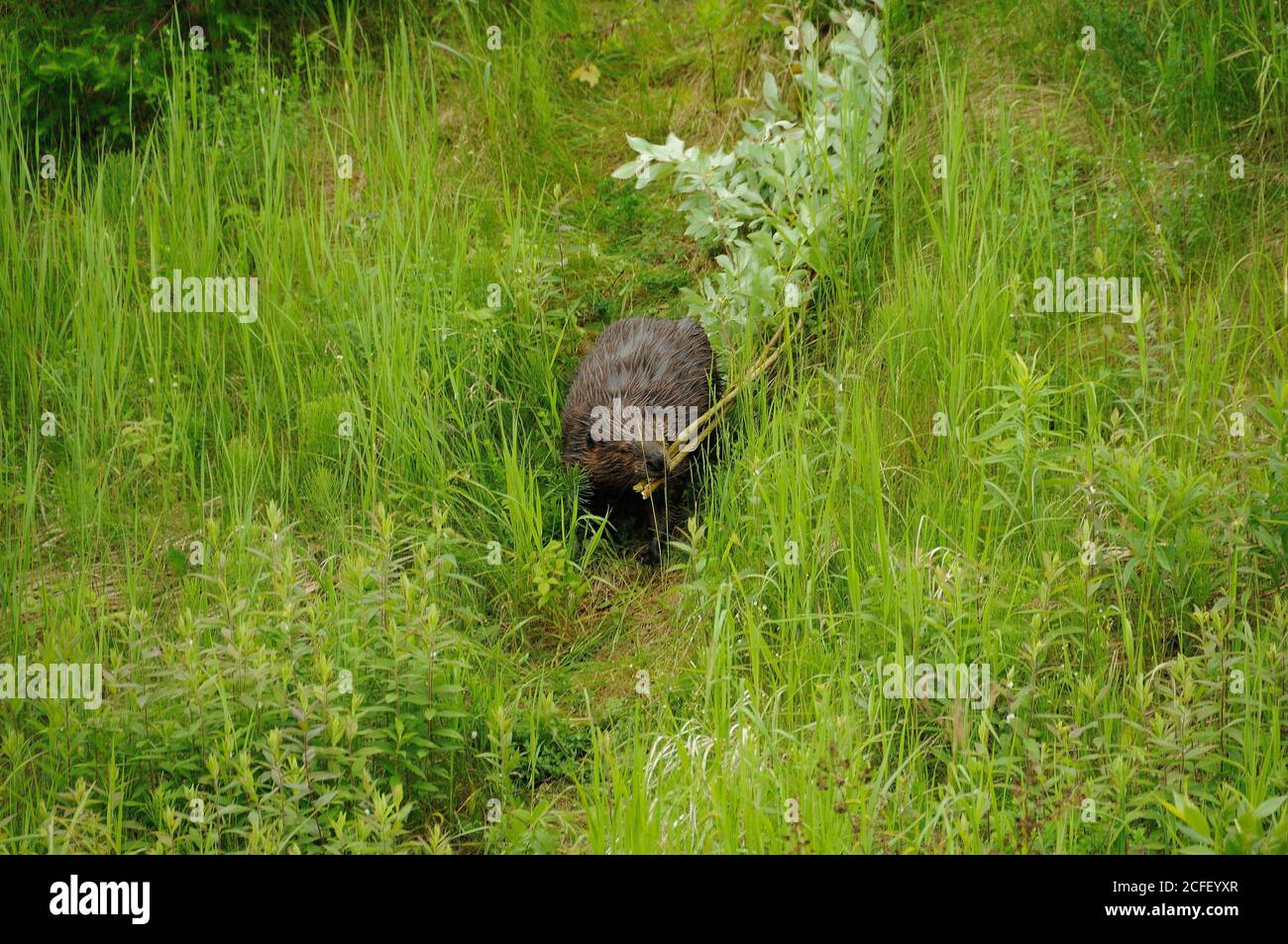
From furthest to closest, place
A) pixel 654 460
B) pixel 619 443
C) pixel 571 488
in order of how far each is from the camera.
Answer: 1. pixel 571 488
2. pixel 619 443
3. pixel 654 460

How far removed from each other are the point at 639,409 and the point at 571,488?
0.44m

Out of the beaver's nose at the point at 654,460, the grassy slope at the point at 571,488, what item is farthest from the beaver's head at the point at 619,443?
the grassy slope at the point at 571,488

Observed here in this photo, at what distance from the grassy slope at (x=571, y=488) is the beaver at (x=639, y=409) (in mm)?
186

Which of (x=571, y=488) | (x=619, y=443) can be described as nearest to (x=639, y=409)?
(x=619, y=443)

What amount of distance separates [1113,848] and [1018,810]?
251 mm

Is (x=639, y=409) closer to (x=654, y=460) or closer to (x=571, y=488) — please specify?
(x=654, y=460)

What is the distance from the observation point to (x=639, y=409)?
485 cm

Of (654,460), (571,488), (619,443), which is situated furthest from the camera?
(571,488)

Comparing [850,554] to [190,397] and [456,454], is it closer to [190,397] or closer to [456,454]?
[456,454]

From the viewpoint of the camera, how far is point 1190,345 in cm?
418

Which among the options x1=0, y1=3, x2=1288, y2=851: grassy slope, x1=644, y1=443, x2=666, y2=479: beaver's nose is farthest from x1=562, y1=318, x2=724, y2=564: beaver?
x1=0, y1=3, x2=1288, y2=851: grassy slope

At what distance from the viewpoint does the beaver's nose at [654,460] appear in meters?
4.66

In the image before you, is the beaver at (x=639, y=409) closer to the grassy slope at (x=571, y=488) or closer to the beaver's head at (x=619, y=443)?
the beaver's head at (x=619, y=443)
